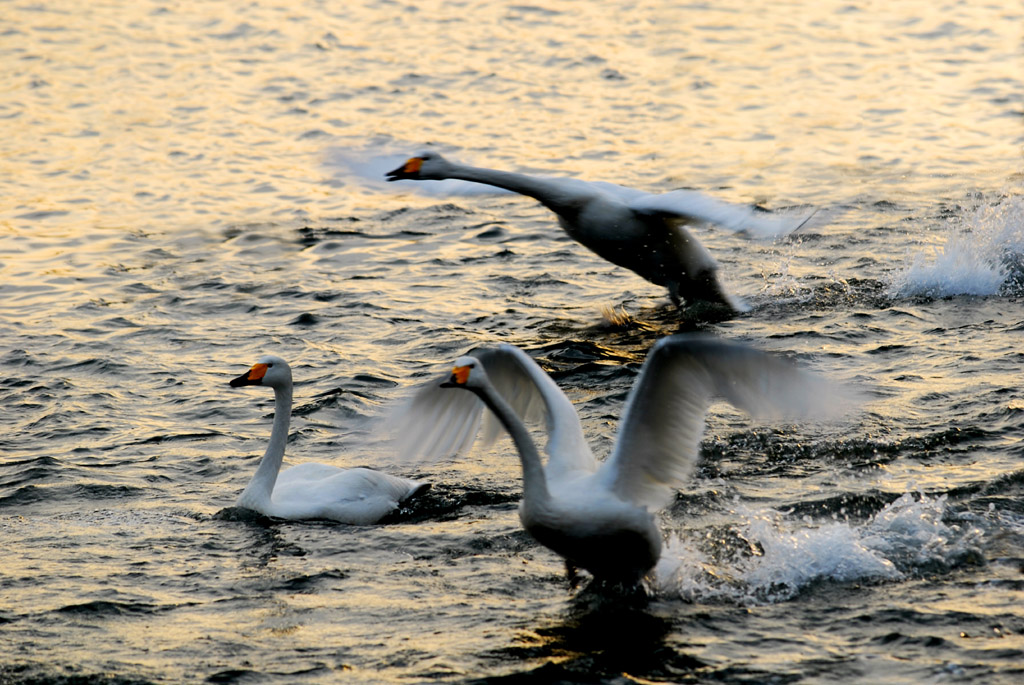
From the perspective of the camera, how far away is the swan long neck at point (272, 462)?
816 centimetres

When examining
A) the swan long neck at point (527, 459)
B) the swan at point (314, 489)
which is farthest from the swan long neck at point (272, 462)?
the swan long neck at point (527, 459)

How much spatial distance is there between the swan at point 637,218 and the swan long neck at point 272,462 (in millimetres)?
2585

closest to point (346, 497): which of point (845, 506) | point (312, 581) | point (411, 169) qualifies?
point (312, 581)

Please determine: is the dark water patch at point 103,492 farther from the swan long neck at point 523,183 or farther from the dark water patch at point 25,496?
the swan long neck at point 523,183

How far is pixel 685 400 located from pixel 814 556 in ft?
3.77

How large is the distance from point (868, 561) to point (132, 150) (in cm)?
1165

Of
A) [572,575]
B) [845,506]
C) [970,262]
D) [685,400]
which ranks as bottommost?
[572,575]

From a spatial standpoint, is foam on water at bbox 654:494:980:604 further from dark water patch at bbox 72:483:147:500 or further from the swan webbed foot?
dark water patch at bbox 72:483:147:500

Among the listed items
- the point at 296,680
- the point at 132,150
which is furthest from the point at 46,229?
the point at 296,680

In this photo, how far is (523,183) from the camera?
10.6 meters

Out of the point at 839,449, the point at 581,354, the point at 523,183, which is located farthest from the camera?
the point at 581,354

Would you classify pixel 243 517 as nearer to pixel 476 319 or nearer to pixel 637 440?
pixel 637 440

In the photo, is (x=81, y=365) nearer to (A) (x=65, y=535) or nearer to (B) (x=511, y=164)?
(A) (x=65, y=535)

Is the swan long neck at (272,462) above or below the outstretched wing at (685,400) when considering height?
below
